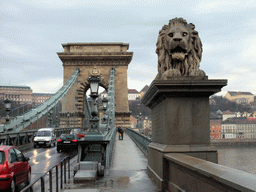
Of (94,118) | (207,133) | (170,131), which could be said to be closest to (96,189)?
(170,131)

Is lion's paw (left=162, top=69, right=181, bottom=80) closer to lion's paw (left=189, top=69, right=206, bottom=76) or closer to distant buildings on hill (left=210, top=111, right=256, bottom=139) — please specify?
lion's paw (left=189, top=69, right=206, bottom=76)

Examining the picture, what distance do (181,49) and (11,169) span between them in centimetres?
463

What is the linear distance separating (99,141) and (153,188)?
371 cm

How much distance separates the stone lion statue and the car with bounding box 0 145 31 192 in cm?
405

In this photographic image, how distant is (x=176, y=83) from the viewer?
19.1 ft

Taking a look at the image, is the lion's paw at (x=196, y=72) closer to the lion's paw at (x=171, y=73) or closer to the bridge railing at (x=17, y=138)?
the lion's paw at (x=171, y=73)

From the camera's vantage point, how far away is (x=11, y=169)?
25.1ft

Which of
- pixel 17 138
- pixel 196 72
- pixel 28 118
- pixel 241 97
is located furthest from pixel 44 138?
pixel 241 97

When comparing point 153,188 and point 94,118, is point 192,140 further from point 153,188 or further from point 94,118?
point 94,118

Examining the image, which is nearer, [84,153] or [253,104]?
[84,153]

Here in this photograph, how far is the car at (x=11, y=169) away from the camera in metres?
7.33

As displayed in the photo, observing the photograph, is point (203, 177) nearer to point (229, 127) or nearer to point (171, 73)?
point (171, 73)

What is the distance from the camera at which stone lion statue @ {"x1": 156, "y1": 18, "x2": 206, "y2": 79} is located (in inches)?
245

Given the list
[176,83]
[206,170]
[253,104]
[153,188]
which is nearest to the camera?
[206,170]
